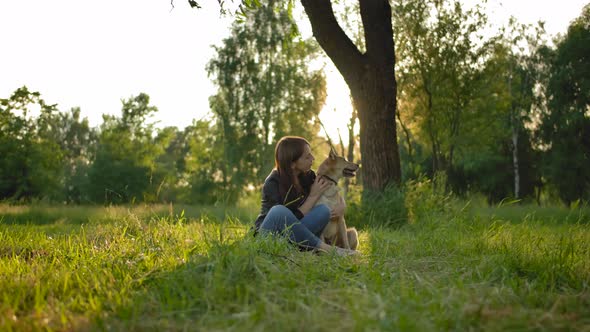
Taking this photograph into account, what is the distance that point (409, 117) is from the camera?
80.1ft

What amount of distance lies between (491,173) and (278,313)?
1526 inches

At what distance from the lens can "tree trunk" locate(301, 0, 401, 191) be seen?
9758 millimetres

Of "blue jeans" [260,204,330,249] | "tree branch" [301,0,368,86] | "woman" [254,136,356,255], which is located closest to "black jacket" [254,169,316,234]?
"woman" [254,136,356,255]

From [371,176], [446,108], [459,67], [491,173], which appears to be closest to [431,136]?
[446,108]

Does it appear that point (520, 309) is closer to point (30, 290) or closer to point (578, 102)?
point (30, 290)

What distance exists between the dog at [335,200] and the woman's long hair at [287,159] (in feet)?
1.16

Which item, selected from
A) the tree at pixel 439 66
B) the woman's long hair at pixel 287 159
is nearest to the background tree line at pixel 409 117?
the tree at pixel 439 66

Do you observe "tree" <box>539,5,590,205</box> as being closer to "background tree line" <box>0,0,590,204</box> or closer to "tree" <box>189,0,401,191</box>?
"background tree line" <box>0,0,590,204</box>

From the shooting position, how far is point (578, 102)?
25938 mm

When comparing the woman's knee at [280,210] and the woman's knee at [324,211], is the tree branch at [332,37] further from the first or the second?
the woman's knee at [280,210]

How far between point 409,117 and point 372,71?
49.9 feet

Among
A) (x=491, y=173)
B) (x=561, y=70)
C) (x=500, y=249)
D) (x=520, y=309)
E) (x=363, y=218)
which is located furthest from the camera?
(x=491, y=173)

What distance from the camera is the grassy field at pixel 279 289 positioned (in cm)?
274

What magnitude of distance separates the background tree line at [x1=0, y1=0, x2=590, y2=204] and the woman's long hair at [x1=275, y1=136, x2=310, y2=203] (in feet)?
19.4
